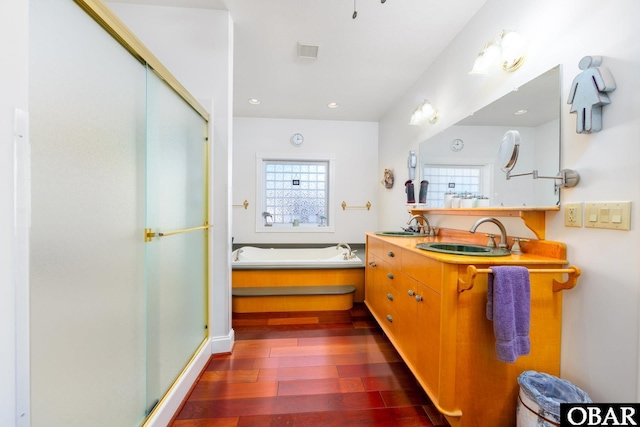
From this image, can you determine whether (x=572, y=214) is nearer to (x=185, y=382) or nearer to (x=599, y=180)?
(x=599, y=180)

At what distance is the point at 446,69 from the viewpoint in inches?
83.1

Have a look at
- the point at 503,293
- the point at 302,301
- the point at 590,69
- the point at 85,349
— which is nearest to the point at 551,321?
the point at 503,293

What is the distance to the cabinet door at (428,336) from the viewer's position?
4.13 feet

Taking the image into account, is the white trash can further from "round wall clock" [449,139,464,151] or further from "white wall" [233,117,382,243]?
"white wall" [233,117,382,243]

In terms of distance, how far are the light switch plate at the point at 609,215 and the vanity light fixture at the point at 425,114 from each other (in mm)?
1454

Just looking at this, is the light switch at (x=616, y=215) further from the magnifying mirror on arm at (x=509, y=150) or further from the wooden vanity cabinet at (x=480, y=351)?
the magnifying mirror on arm at (x=509, y=150)

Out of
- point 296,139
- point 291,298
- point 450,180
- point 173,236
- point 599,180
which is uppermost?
point 296,139

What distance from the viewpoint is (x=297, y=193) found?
399 centimetres

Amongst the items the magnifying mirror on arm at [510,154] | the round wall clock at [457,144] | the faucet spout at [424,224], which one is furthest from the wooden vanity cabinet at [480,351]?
the faucet spout at [424,224]

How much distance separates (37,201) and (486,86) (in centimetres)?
224

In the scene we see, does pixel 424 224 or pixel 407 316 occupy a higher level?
pixel 424 224

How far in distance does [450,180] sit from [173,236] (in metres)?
2.02

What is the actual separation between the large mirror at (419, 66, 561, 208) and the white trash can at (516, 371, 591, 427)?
79cm

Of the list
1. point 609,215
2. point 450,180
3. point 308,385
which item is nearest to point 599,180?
point 609,215
